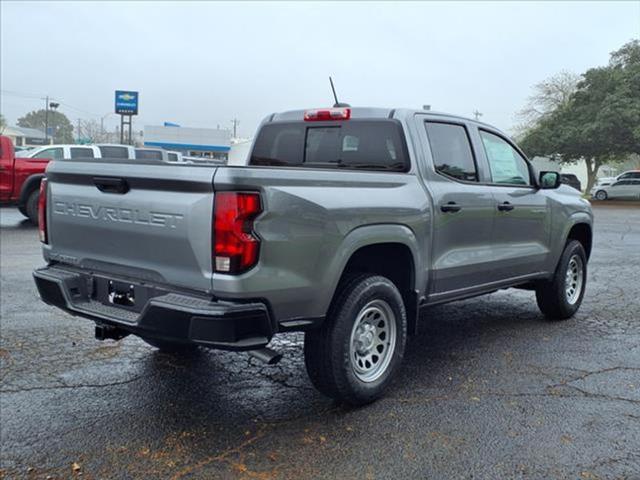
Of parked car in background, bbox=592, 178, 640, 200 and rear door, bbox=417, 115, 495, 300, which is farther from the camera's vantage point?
parked car in background, bbox=592, 178, 640, 200

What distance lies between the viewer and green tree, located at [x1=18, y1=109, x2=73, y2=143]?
10012 centimetres

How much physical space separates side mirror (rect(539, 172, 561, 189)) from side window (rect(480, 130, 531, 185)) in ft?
0.42

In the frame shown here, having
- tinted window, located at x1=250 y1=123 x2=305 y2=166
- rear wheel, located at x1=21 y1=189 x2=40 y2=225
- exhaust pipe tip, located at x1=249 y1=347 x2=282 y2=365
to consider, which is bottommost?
rear wheel, located at x1=21 y1=189 x2=40 y2=225

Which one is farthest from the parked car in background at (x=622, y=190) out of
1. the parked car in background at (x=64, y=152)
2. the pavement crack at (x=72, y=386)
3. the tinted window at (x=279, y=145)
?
the pavement crack at (x=72, y=386)

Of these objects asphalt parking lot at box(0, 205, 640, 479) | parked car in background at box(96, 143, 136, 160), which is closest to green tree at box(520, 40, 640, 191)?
parked car in background at box(96, 143, 136, 160)

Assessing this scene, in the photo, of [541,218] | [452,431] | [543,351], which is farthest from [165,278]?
[541,218]

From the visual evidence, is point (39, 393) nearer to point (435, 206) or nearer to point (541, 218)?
point (435, 206)

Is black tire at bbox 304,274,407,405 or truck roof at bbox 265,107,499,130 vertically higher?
truck roof at bbox 265,107,499,130

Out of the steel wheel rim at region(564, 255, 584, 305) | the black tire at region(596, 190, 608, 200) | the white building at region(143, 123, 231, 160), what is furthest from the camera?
the white building at region(143, 123, 231, 160)

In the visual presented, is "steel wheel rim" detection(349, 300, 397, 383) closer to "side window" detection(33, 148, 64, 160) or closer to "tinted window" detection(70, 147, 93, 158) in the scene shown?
"tinted window" detection(70, 147, 93, 158)

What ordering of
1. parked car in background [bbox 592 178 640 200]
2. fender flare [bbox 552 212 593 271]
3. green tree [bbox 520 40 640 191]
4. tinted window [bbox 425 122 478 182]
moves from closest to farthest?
tinted window [bbox 425 122 478 182]
fender flare [bbox 552 212 593 271]
green tree [bbox 520 40 640 191]
parked car in background [bbox 592 178 640 200]

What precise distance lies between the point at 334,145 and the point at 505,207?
61.6 inches

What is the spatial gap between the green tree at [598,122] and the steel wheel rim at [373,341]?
27.0 meters

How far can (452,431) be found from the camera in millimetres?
3549
